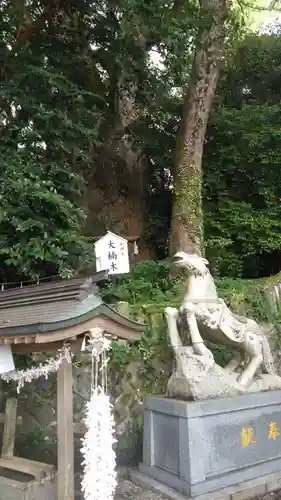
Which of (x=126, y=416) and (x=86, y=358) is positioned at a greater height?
(x=86, y=358)

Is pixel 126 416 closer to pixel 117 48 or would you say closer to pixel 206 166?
pixel 117 48

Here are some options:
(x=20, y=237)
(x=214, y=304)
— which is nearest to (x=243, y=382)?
(x=214, y=304)

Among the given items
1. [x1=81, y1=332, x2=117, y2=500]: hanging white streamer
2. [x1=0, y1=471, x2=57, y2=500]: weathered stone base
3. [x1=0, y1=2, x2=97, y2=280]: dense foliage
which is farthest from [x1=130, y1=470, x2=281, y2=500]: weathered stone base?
[x1=0, y1=2, x2=97, y2=280]: dense foliage

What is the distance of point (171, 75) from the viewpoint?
10492mm

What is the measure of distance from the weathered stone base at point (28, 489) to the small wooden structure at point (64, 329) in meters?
0.11

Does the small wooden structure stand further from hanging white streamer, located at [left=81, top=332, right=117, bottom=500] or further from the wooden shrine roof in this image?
hanging white streamer, located at [left=81, top=332, right=117, bottom=500]

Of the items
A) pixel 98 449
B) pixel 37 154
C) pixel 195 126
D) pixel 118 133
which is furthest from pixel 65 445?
pixel 118 133

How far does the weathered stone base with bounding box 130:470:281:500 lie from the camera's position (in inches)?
175

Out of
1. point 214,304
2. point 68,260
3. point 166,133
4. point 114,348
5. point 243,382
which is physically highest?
point 166,133

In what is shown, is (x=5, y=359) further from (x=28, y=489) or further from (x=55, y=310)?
(x=28, y=489)

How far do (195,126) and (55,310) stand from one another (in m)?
6.58

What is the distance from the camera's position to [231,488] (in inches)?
182

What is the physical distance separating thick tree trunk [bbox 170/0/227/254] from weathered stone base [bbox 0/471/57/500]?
559 centimetres

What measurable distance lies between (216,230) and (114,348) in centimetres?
565
